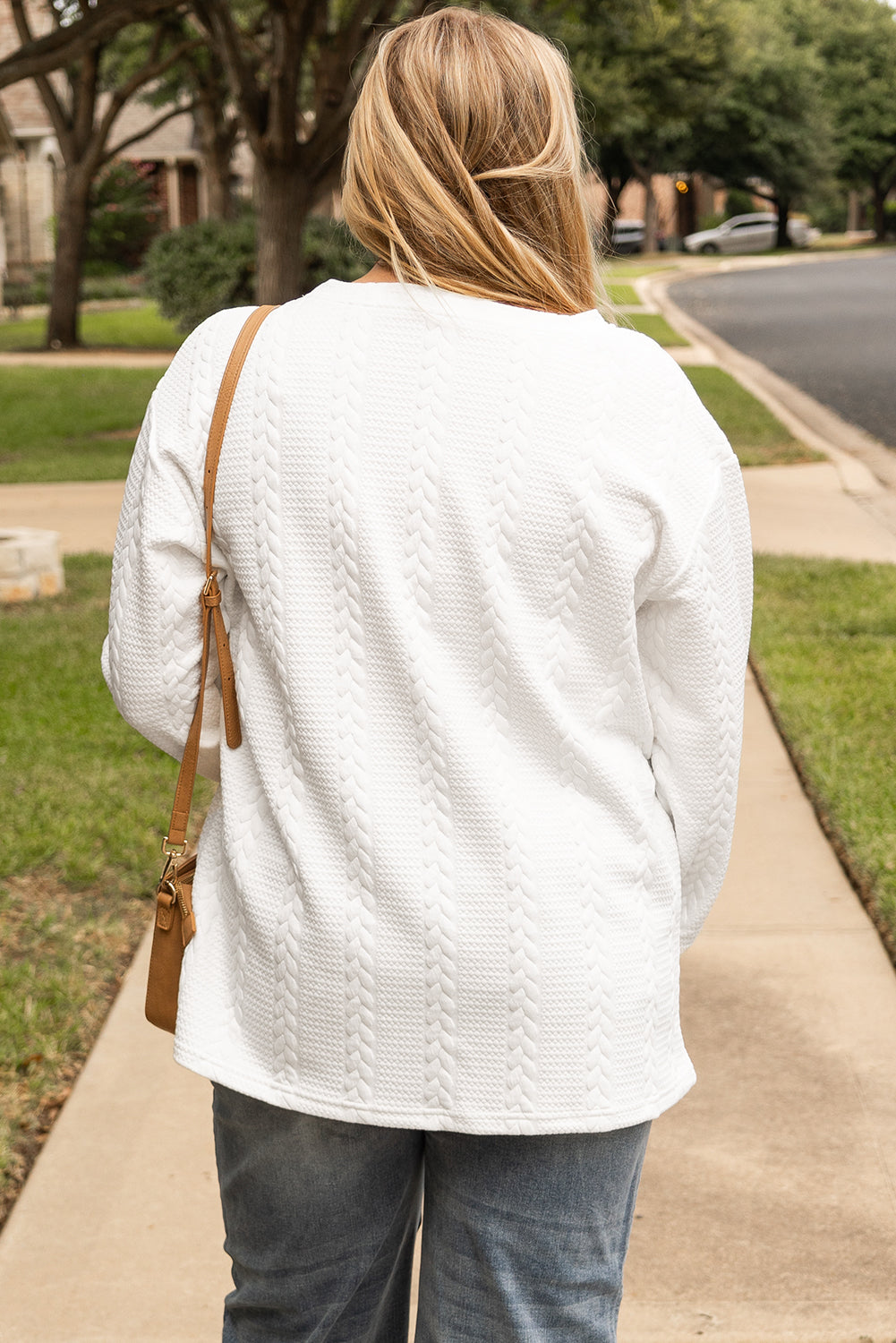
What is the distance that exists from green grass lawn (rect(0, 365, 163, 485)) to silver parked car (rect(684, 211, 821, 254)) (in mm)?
39445

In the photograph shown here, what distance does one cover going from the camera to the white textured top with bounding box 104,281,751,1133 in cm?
139

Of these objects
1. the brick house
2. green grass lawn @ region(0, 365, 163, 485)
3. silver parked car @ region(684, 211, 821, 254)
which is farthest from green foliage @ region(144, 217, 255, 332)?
silver parked car @ region(684, 211, 821, 254)

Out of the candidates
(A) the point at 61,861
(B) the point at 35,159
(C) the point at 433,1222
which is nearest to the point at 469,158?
(C) the point at 433,1222

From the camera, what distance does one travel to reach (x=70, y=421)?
1463 cm

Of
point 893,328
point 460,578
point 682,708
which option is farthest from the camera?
point 893,328

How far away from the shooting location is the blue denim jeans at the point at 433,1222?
4.82 ft

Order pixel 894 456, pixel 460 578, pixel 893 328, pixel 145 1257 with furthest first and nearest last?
pixel 893 328
pixel 894 456
pixel 145 1257
pixel 460 578

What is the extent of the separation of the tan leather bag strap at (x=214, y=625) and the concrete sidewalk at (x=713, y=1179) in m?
1.24

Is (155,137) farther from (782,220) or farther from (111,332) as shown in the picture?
(782,220)

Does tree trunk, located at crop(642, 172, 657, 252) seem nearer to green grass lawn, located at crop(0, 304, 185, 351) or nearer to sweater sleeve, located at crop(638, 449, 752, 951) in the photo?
green grass lawn, located at crop(0, 304, 185, 351)

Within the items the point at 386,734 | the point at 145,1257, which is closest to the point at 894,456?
the point at 145,1257

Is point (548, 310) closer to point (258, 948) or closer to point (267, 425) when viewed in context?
point (267, 425)

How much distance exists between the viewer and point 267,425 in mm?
1441

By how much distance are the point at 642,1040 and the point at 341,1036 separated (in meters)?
0.30
